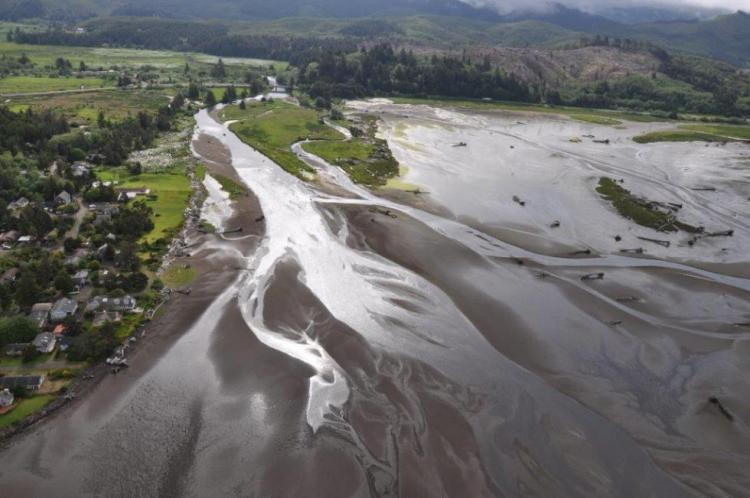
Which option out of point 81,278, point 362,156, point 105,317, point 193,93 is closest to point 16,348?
point 105,317

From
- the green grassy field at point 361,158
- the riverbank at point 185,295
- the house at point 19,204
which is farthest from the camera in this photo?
the green grassy field at point 361,158

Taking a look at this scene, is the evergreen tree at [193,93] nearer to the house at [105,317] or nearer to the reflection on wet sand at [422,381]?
the reflection on wet sand at [422,381]

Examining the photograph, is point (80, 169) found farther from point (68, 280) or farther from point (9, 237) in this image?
point (68, 280)

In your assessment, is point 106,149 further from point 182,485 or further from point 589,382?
point 589,382

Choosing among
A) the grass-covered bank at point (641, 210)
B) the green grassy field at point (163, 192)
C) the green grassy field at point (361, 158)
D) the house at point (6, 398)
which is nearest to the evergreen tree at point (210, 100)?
the green grassy field at point (361, 158)

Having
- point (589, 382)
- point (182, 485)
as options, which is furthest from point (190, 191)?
point (589, 382)

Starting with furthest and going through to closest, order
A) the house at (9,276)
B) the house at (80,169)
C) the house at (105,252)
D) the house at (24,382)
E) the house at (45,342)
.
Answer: the house at (80,169)
the house at (105,252)
the house at (9,276)
the house at (45,342)
the house at (24,382)

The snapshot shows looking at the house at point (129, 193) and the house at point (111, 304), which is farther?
the house at point (129, 193)
